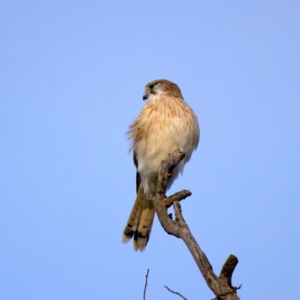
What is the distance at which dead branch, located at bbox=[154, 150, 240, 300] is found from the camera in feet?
7.47

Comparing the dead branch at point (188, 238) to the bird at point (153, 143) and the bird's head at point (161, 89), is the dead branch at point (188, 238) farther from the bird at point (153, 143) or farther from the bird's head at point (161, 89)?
the bird's head at point (161, 89)

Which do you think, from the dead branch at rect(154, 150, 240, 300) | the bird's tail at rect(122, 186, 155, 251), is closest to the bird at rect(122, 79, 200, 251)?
the bird's tail at rect(122, 186, 155, 251)

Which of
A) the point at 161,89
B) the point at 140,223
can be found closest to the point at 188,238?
the point at 140,223

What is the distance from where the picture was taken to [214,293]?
230 centimetres

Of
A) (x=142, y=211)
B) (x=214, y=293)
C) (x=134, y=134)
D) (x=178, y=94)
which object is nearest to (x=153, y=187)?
(x=142, y=211)

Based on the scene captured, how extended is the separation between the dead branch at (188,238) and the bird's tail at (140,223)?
1266mm

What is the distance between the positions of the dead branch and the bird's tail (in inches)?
49.8

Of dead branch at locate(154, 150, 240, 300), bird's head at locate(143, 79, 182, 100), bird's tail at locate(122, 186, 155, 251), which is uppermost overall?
bird's head at locate(143, 79, 182, 100)

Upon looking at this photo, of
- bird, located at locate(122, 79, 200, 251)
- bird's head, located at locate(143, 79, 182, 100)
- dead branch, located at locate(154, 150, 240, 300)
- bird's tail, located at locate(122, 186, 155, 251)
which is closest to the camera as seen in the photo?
dead branch, located at locate(154, 150, 240, 300)

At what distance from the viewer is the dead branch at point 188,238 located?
2275 mm

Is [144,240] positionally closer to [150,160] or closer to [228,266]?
[150,160]

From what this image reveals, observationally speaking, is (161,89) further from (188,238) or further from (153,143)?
(188,238)

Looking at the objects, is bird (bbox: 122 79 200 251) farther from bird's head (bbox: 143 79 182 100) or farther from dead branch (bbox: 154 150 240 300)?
dead branch (bbox: 154 150 240 300)

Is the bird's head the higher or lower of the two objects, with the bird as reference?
higher
